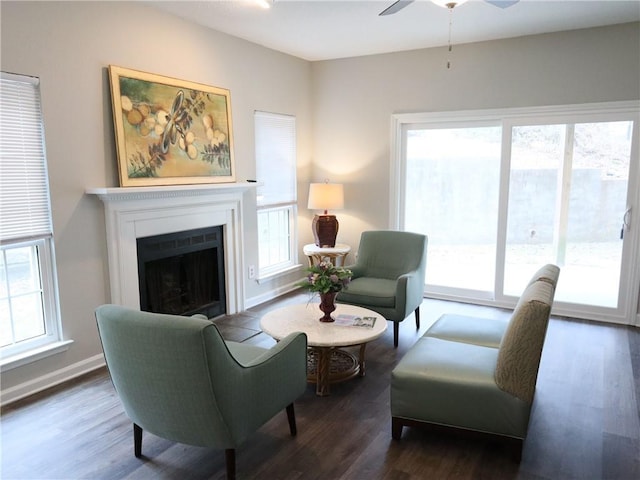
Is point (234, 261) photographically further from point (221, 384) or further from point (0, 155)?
point (221, 384)

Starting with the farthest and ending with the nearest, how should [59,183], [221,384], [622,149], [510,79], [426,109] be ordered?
1. [426,109]
2. [510,79]
3. [622,149]
4. [59,183]
5. [221,384]

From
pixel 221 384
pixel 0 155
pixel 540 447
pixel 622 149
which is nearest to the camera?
pixel 221 384

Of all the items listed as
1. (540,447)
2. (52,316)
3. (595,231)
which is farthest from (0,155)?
(595,231)

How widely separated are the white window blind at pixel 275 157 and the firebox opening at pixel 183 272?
2.97ft

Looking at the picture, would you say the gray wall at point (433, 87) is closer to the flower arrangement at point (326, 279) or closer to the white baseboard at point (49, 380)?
the flower arrangement at point (326, 279)

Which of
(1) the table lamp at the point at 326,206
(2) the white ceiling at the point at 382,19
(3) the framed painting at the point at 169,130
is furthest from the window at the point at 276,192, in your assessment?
(2) the white ceiling at the point at 382,19

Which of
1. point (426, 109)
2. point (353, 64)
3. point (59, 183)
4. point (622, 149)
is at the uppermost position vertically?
point (353, 64)

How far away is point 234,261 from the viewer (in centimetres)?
482

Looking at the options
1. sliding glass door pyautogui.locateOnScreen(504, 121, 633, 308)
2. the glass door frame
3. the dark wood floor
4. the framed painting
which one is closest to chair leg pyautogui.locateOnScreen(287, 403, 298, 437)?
the dark wood floor

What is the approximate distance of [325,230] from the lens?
17.7 ft

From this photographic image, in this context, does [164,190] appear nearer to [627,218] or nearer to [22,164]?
[22,164]

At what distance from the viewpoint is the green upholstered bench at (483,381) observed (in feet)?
7.48

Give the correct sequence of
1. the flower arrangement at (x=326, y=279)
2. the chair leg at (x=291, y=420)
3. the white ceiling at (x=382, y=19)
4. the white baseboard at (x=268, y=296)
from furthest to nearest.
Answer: the white baseboard at (x=268, y=296), the white ceiling at (x=382, y=19), the flower arrangement at (x=326, y=279), the chair leg at (x=291, y=420)

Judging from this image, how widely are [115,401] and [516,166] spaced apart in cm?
424
